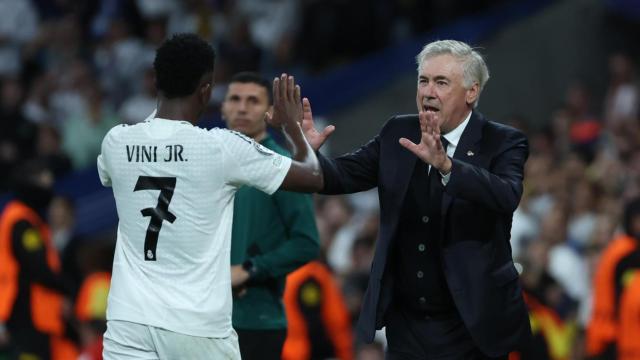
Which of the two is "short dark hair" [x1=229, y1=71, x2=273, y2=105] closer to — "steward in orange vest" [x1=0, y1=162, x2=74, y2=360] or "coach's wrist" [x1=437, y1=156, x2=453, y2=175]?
"coach's wrist" [x1=437, y1=156, x2=453, y2=175]

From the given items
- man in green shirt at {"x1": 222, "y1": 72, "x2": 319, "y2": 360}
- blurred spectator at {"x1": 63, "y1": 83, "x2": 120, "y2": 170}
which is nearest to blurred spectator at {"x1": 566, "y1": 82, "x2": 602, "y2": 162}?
blurred spectator at {"x1": 63, "y1": 83, "x2": 120, "y2": 170}

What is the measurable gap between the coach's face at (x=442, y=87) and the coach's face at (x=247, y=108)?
1474 mm

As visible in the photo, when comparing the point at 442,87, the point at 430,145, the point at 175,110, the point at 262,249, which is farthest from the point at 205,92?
the point at 262,249

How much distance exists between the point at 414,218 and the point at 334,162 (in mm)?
419

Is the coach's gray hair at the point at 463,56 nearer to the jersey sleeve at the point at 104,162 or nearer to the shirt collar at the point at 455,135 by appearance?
the shirt collar at the point at 455,135

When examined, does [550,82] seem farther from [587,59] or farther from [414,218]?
[414,218]

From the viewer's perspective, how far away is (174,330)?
5.57 metres

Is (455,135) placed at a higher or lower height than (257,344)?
higher

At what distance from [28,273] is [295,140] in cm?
524

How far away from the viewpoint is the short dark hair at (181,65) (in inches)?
226

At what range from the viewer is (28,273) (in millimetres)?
10578

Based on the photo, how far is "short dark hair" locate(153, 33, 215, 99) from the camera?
573 centimetres

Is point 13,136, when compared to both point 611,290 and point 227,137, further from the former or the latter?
point 227,137

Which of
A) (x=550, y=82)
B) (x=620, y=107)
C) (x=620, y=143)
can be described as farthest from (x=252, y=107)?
(x=550, y=82)
